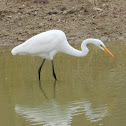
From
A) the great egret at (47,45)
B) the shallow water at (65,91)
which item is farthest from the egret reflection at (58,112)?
the great egret at (47,45)

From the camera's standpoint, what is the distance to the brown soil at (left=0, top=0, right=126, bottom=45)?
1345 centimetres

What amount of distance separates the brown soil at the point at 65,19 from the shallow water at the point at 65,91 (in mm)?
2622

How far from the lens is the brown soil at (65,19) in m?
13.5

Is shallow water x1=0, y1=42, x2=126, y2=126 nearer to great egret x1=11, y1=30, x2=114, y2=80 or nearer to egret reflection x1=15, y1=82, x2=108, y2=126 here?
egret reflection x1=15, y1=82, x2=108, y2=126

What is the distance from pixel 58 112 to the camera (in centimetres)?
648

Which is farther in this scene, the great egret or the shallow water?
the great egret

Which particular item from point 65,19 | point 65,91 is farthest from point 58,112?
point 65,19

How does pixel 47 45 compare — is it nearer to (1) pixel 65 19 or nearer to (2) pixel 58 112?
(2) pixel 58 112

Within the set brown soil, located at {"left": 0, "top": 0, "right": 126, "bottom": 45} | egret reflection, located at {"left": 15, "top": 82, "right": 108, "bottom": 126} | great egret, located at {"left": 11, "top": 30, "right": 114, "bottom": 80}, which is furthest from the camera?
brown soil, located at {"left": 0, "top": 0, "right": 126, "bottom": 45}

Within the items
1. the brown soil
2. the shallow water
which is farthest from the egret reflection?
the brown soil

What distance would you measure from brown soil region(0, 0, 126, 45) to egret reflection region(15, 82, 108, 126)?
6205 millimetres

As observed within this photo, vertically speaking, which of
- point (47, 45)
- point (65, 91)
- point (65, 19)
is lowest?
point (65, 91)

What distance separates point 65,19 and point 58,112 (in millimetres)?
8268

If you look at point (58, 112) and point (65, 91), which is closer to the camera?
point (58, 112)
